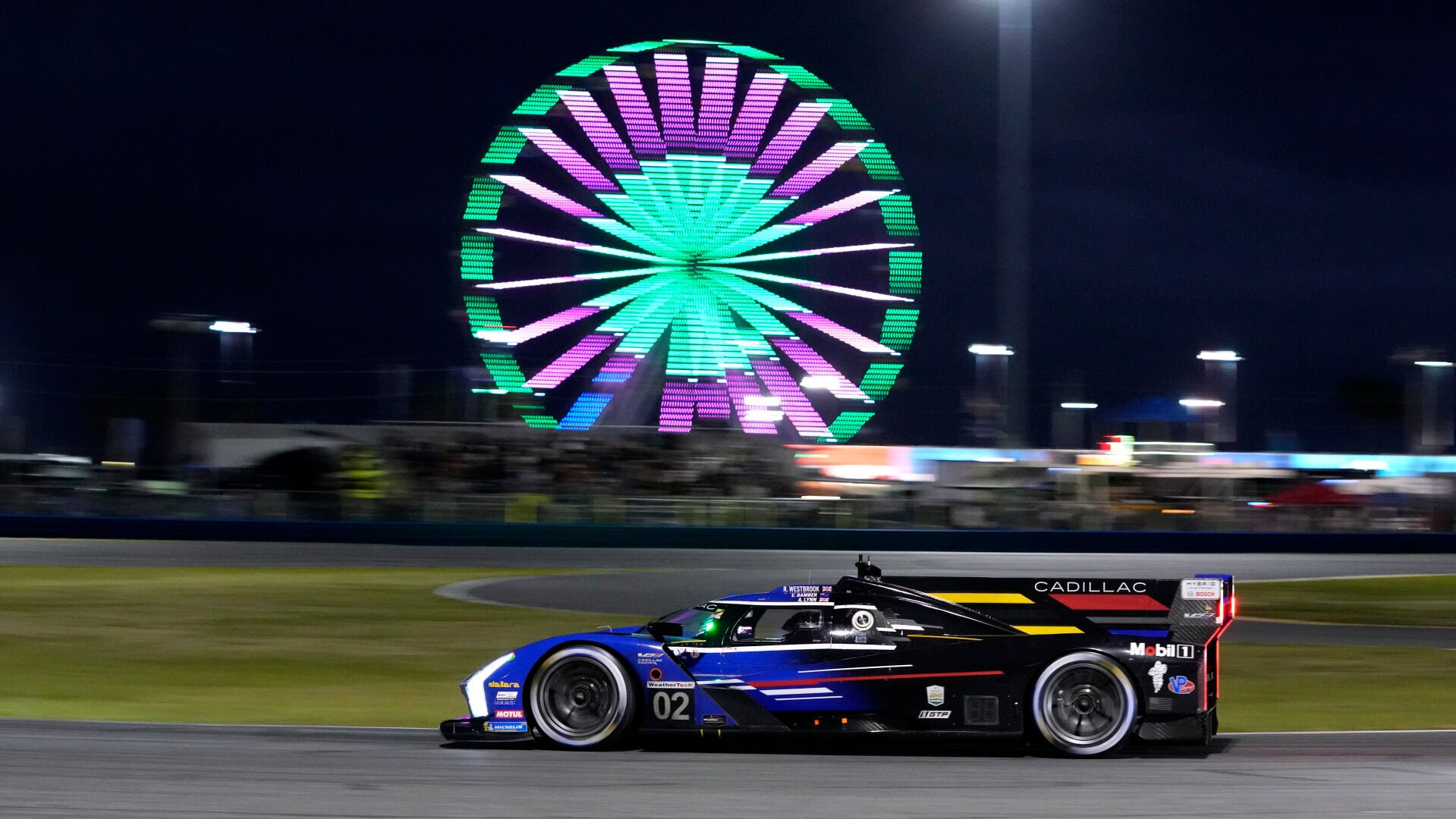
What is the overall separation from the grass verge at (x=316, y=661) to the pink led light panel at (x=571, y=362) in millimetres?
12912

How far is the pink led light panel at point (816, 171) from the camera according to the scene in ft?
103

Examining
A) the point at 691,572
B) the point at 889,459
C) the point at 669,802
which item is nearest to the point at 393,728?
the point at 669,802

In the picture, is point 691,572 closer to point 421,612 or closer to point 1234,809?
point 421,612

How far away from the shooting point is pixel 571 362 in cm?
3130

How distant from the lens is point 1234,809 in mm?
5914

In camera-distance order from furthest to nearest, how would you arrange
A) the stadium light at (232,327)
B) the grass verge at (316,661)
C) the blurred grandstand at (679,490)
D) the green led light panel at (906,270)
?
the stadium light at (232,327), the green led light panel at (906,270), the blurred grandstand at (679,490), the grass verge at (316,661)

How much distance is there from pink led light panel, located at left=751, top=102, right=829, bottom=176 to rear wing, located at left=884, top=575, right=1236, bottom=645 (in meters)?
24.4

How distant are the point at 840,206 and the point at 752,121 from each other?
8.35 feet

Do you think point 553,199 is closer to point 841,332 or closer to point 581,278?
point 581,278

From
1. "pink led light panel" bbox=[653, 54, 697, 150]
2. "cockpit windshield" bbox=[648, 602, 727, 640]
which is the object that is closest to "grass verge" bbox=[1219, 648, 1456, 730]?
"cockpit windshield" bbox=[648, 602, 727, 640]

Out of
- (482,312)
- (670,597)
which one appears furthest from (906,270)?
(670,597)

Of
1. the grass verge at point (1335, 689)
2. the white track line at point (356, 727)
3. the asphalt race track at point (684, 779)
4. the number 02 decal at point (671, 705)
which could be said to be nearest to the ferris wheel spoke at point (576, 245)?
the grass verge at point (1335, 689)

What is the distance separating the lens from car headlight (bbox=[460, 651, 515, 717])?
290 inches

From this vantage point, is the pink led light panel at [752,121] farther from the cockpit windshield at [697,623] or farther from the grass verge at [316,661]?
the cockpit windshield at [697,623]
